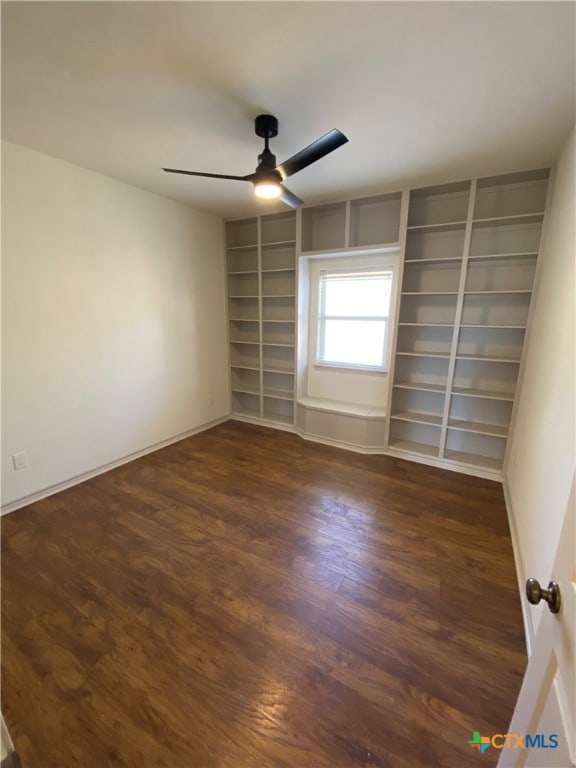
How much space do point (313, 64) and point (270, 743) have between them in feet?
9.42

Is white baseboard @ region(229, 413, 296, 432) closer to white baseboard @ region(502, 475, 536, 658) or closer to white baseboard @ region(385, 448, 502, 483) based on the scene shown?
white baseboard @ region(385, 448, 502, 483)

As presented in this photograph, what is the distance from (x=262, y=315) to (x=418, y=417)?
7.49 feet

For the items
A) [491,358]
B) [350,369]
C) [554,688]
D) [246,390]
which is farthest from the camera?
[246,390]

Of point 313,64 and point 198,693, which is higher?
point 313,64

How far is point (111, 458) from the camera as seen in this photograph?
310cm

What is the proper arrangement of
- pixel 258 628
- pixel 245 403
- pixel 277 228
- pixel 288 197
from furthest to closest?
1. pixel 245 403
2. pixel 277 228
3. pixel 288 197
4. pixel 258 628

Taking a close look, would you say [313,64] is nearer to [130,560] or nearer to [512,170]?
[512,170]

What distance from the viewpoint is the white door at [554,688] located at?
608mm

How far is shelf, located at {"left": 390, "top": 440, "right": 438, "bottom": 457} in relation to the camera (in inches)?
131

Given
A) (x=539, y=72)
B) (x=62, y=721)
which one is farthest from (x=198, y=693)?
(x=539, y=72)

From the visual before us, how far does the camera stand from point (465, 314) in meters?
3.07

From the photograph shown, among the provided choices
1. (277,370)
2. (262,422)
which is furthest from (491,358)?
(262,422)

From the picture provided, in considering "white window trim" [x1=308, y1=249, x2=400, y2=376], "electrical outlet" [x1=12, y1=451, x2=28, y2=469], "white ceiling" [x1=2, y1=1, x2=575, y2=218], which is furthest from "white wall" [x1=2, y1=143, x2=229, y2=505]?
A: "white window trim" [x1=308, y1=249, x2=400, y2=376]

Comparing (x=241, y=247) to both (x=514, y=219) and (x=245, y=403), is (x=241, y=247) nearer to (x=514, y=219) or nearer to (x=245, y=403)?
(x=245, y=403)
